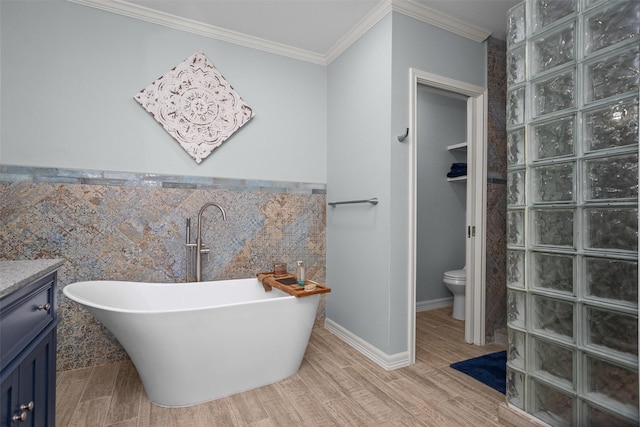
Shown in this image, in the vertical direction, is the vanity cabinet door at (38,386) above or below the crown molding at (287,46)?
below

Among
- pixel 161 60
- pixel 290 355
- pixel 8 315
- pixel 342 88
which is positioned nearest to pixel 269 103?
pixel 342 88

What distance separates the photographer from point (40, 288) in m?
1.15

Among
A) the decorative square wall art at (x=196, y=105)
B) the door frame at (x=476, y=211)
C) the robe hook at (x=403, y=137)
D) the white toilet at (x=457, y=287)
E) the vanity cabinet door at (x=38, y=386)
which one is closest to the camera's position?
the vanity cabinet door at (x=38, y=386)

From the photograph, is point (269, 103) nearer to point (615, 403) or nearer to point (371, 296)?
point (371, 296)

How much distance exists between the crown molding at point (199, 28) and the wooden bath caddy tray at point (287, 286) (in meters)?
1.91

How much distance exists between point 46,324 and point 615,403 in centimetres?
213

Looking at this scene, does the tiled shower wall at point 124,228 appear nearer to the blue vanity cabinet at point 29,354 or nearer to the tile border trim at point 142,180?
the tile border trim at point 142,180

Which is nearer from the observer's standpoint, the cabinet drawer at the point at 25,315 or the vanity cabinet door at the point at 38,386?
the cabinet drawer at the point at 25,315

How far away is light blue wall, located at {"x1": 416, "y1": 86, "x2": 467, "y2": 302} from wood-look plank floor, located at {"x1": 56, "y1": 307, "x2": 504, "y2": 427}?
1364 mm

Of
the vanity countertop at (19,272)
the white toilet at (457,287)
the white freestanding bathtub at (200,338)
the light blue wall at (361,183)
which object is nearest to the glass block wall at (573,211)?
the light blue wall at (361,183)

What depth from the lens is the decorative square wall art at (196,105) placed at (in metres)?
2.39

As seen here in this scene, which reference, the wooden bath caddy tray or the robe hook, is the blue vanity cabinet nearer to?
the wooden bath caddy tray

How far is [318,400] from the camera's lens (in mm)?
1819

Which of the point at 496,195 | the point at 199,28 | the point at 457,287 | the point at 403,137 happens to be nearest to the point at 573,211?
the point at 403,137
